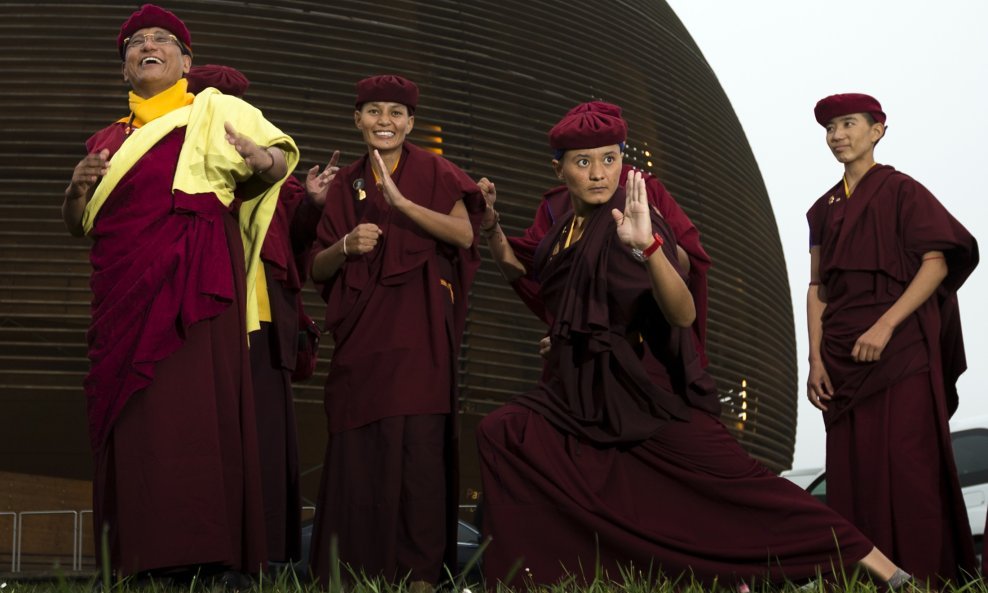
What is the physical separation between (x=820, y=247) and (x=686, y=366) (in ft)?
4.94

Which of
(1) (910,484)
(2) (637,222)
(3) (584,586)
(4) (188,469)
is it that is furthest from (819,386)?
(4) (188,469)

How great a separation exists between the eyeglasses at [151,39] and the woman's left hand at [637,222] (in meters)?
1.60

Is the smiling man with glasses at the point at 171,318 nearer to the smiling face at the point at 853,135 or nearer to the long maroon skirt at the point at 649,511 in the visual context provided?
the long maroon skirt at the point at 649,511

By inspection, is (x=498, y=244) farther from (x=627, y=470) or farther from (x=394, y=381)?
(x=627, y=470)

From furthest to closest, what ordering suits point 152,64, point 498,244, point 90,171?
1. point 498,244
2. point 152,64
3. point 90,171

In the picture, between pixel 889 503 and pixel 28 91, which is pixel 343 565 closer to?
pixel 889 503

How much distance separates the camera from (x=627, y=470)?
3.89 m

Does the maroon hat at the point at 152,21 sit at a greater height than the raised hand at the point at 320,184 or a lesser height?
greater

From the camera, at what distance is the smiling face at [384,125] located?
4.74 metres

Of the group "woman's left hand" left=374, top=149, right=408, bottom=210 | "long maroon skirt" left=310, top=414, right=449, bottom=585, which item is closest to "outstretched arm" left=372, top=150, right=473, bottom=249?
"woman's left hand" left=374, top=149, right=408, bottom=210

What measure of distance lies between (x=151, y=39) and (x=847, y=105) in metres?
2.53

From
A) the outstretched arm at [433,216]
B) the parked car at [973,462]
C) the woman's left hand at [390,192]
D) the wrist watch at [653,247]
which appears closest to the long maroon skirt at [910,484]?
the wrist watch at [653,247]

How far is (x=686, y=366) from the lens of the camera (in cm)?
400

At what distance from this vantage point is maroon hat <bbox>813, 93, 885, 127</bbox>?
5.07 metres
